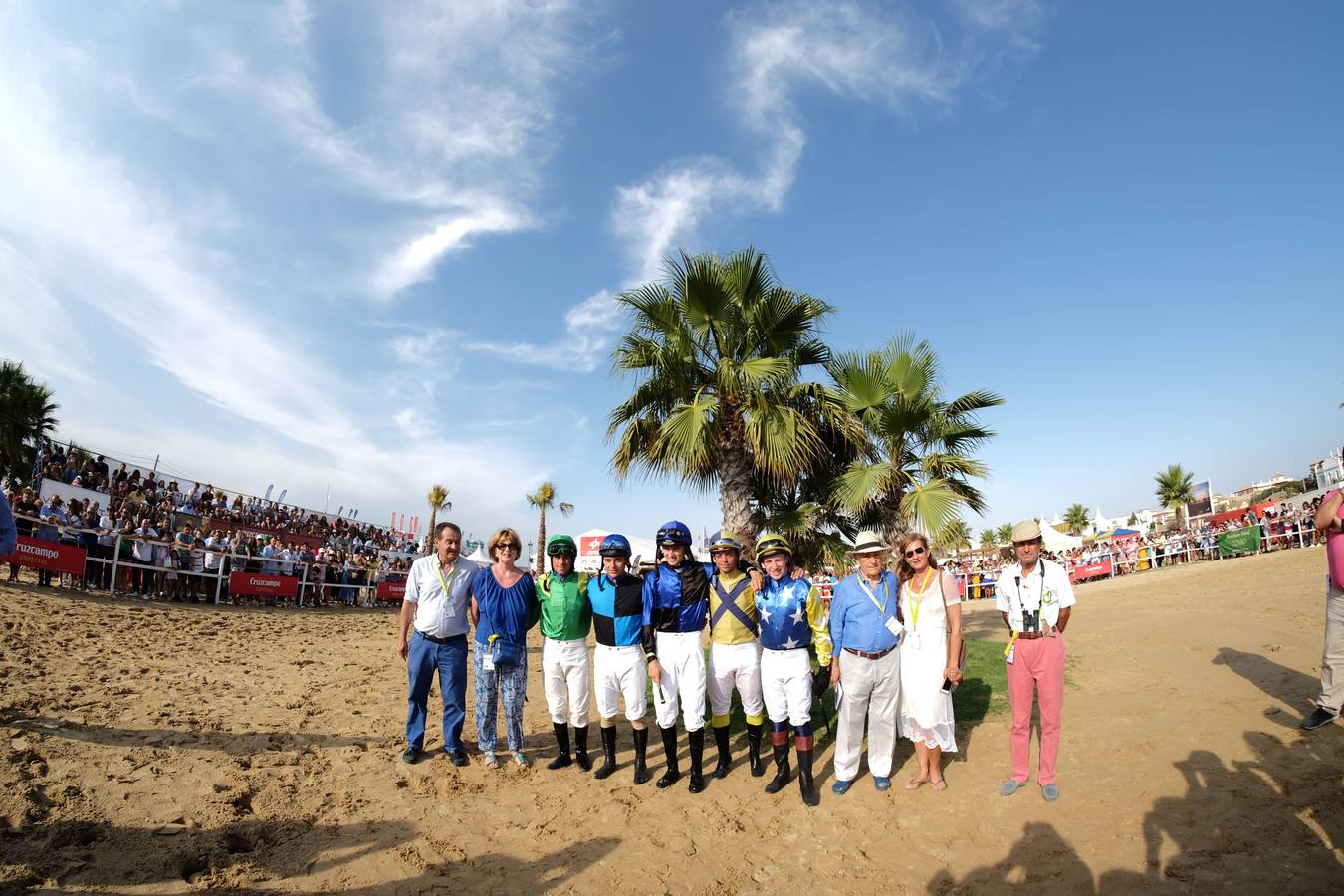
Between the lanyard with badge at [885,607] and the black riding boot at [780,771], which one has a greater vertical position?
the lanyard with badge at [885,607]

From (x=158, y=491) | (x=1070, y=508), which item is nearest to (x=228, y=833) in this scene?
(x=158, y=491)

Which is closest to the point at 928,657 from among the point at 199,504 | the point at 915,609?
the point at 915,609

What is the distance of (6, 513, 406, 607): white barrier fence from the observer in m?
12.9

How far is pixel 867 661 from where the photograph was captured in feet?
16.4

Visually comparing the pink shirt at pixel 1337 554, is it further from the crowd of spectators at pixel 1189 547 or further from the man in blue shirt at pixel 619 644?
the crowd of spectators at pixel 1189 547

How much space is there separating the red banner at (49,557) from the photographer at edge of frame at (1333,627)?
1829 cm

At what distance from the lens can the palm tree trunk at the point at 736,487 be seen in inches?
340

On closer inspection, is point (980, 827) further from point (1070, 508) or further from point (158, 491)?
point (1070, 508)

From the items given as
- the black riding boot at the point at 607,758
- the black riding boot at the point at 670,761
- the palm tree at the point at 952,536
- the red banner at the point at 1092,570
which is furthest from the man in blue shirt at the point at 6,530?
the red banner at the point at 1092,570

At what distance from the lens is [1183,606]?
37.7 feet

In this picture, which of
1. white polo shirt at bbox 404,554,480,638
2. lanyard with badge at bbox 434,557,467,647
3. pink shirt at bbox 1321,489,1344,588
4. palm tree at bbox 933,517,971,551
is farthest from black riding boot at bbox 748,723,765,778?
pink shirt at bbox 1321,489,1344,588

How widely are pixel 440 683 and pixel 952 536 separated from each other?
6689 mm

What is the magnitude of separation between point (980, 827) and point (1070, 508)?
76182mm

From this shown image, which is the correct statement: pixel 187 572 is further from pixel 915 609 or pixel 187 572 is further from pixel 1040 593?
pixel 1040 593
